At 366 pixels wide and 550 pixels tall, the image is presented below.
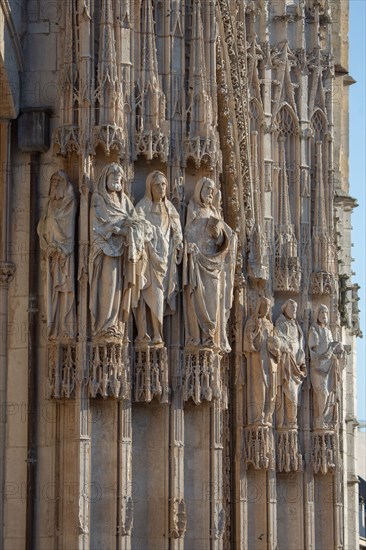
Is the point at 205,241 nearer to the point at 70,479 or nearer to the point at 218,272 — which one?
the point at 218,272

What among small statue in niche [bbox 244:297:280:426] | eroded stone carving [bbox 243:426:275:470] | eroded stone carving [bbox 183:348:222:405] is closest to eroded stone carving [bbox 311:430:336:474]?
small statue in niche [bbox 244:297:280:426]

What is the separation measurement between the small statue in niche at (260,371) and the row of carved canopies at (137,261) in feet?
21.0

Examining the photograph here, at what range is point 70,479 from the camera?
28219 mm

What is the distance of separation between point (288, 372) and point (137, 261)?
8873mm

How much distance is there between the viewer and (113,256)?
93.5 feet

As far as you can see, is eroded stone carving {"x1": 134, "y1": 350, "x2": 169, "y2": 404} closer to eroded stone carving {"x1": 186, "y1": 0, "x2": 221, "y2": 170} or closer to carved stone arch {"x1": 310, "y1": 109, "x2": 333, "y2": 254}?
eroded stone carving {"x1": 186, "y1": 0, "x2": 221, "y2": 170}

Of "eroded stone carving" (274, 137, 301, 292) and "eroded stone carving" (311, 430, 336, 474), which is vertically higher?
"eroded stone carving" (274, 137, 301, 292)

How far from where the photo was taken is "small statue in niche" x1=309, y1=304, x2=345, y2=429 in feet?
125

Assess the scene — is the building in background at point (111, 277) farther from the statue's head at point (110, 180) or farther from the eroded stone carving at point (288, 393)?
the eroded stone carving at point (288, 393)

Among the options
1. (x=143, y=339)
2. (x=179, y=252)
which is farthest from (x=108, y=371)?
(x=179, y=252)

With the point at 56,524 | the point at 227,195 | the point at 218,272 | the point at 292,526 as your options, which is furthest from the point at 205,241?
the point at 292,526

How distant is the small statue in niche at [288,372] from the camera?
3700 cm

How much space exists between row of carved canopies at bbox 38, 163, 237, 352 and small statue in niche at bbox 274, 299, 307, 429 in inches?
282

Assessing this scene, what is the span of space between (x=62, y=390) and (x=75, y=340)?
656mm
